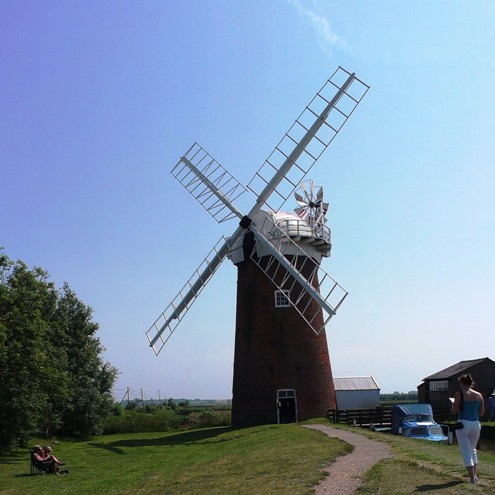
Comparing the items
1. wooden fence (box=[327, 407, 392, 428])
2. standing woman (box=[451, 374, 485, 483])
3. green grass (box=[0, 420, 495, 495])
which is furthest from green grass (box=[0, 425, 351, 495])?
wooden fence (box=[327, 407, 392, 428])

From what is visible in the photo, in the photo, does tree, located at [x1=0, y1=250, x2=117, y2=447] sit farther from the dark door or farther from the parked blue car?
the parked blue car

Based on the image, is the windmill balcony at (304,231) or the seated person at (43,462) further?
the windmill balcony at (304,231)

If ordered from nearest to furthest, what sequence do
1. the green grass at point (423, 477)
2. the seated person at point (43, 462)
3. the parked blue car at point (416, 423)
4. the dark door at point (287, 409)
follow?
the green grass at point (423, 477), the seated person at point (43, 462), the parked blue car at point (416, 423), the dark door at point (287, 409)

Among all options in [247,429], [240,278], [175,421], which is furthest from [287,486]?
[175,421]

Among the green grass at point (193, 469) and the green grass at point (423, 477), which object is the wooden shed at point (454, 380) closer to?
the green grass at point (193, 469)

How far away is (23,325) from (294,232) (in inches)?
549

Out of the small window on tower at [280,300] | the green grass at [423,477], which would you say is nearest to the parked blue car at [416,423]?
the small window on tower at [280,300]

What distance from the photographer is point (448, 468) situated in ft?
38.0

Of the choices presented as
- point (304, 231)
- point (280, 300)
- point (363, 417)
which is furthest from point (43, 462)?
point (304, 231)

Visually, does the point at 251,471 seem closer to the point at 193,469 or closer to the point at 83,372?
the point at 193,469

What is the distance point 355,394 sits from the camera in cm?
3628

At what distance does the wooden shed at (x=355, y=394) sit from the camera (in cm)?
3600

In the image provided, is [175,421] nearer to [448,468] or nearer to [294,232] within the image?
[294,232]

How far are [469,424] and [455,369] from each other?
125 ft
